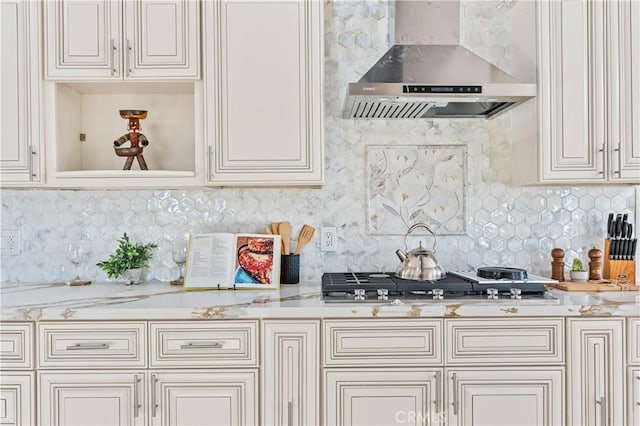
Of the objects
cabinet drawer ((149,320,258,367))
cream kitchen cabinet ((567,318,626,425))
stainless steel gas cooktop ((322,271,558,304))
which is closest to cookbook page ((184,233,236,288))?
cabinet drawer ((149,320,258,367))

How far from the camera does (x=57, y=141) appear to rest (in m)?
2.25

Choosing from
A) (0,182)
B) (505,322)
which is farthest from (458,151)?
(0,182)

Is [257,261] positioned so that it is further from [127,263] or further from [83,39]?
[83,39]

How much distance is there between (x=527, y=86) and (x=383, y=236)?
933mm

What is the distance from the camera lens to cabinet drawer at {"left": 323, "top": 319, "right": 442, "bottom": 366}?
6.29 ft

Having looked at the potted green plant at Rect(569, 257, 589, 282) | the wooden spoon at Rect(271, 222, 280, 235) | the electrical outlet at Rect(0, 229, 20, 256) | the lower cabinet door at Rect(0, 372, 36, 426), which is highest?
the wooden spoon at Rect(271, 222, 280, 235)

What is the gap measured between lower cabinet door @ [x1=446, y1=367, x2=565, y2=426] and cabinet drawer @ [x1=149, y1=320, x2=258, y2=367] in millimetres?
748

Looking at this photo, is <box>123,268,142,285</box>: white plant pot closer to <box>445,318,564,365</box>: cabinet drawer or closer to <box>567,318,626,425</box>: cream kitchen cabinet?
Result: <box>445,318,564,365</box>: cabinet drawer

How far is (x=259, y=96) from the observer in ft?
7.20

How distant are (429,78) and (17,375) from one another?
6.41 ft

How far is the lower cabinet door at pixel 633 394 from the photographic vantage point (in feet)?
6.31

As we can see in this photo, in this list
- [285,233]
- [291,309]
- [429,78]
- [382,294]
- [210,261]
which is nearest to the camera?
[291,309]

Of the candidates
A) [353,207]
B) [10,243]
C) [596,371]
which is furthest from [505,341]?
[10,243]

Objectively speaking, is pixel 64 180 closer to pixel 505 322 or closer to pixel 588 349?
pixel 505 322
